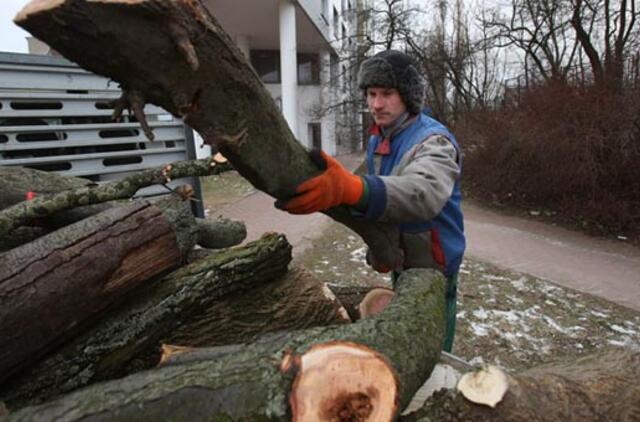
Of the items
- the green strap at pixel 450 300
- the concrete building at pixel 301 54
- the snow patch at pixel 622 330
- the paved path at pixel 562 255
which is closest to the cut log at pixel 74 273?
the green strap at pixel 450 300

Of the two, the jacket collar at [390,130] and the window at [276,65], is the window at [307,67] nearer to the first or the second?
the window at [276,65]

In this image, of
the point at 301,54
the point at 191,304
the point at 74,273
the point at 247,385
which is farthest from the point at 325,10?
the point at 247,385

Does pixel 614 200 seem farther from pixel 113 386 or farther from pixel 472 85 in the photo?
pixel 472 85

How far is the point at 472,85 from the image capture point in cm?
1450

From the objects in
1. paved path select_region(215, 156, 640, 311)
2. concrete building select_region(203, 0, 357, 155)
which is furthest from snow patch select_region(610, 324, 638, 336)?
concrete building select_region(203, 0, 357, 155)

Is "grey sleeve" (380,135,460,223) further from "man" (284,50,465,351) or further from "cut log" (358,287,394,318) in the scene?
"cut log" (358,287,394,318)

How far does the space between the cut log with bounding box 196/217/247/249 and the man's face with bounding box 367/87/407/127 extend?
4.91ft

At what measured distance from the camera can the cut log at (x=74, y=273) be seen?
133 centimetres

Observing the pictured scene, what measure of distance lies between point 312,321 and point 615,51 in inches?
310

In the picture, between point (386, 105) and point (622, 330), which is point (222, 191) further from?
point (386, 105)

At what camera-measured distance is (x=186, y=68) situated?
1.00 m

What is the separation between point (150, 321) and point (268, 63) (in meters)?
18.5

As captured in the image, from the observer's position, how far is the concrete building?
13.8 m

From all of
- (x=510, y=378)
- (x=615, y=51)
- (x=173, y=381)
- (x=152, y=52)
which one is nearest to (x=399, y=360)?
(x=510, y=378)
